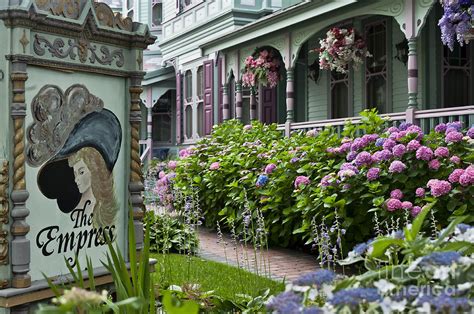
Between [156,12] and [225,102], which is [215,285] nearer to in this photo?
[225,102]

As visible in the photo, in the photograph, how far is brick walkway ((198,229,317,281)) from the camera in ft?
23.5

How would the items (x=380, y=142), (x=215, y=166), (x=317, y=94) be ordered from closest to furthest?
(x=380, y=142) → (x=215, y=166) → (x=317, y=94)

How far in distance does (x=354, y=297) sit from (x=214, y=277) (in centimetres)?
539

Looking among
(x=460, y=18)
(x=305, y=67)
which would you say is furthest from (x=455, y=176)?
(x=305, y=67)

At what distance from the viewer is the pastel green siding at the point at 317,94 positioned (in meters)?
15.3

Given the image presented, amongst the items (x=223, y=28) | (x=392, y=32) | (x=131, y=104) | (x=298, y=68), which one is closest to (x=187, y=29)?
(x=223, y=28)

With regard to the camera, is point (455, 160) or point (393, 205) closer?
point (393, 205)

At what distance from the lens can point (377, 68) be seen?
13.8 meters

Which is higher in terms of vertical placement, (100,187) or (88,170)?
(88,170)

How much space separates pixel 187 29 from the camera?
2059 centimetres

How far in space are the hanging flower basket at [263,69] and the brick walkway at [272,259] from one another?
6074 mm

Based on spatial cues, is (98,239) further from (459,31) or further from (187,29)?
(187,29)

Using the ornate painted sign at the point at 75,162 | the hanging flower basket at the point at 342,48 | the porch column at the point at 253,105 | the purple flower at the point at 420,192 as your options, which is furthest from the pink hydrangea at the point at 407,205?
the porch column at the point at 253,105

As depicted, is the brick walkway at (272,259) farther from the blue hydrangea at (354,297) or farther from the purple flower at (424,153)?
the blue hydrangea at (354,297)
